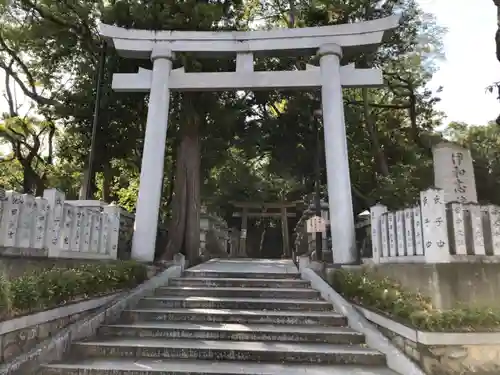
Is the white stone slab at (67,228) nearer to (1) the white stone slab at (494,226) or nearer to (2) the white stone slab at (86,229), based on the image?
(2) the white stone slab at (86,229)

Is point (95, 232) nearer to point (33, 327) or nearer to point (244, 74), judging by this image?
point (33, 327)

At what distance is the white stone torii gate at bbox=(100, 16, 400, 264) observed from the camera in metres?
8.58

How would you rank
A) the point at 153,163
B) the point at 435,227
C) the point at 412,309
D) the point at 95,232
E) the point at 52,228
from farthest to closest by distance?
1. the point at 153,163
2. the point at 95,232
3. the point at 52,228
4. the point at 435,227
5. the point at 412,309

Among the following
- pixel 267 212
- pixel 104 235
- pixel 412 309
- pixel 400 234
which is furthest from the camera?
pixel 267 212

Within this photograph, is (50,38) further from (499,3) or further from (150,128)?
(499,3)

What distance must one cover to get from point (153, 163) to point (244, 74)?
309cm

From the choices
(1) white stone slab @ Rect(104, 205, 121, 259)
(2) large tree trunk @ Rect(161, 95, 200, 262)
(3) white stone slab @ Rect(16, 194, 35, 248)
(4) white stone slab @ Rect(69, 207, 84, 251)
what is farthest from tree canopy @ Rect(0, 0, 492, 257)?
(3) white stone slab @ Rect(16, 194, 35, 248)

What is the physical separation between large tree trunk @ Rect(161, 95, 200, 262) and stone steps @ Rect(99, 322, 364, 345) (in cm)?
406

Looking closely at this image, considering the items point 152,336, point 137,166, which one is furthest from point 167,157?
point 152,336

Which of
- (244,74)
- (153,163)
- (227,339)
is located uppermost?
(244,74)

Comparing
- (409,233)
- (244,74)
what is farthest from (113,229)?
(409,233)

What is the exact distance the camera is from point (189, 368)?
13.2ft

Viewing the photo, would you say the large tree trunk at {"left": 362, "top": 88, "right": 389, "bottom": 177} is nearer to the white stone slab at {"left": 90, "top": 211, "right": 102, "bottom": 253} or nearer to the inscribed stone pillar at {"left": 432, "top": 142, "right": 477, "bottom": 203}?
the inscribed stone pillar at {"left": 432, "top": 142, "right": 477, "bottom": 203}

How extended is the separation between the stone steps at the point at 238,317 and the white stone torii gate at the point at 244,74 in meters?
2.96
